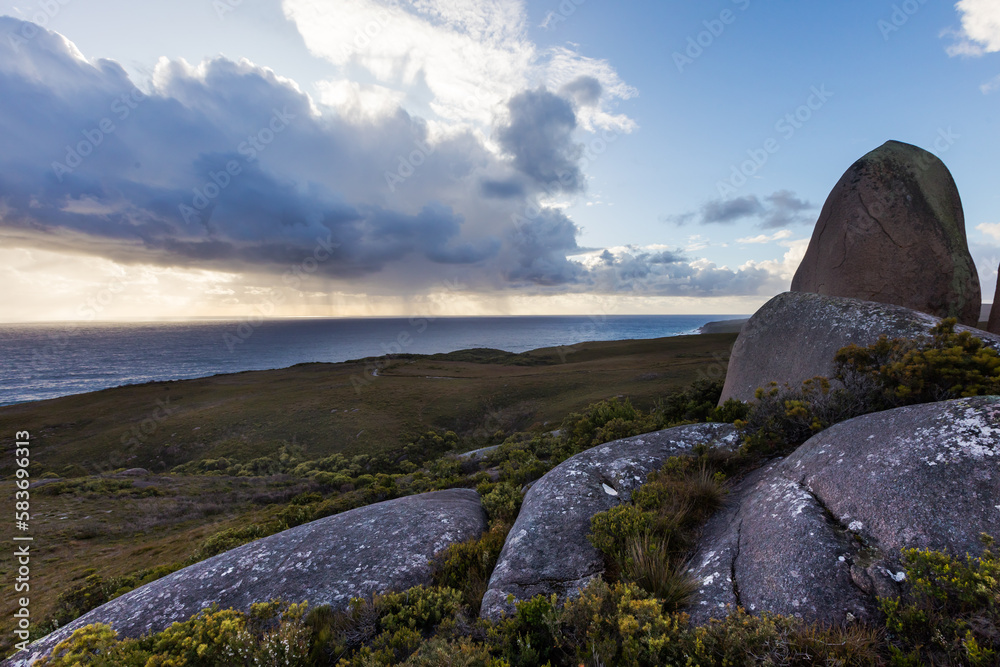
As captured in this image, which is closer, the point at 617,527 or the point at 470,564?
the point at 617,527

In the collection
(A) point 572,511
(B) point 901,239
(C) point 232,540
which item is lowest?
(C) point 232,540

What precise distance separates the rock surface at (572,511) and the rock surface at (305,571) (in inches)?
71.4

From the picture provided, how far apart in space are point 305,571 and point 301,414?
42.3 meters

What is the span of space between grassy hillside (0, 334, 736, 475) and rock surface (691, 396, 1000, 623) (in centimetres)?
2651

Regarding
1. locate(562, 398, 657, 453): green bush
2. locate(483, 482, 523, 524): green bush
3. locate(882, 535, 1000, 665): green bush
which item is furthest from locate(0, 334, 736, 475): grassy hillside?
locate(882, 535, 1000, 665): green bush

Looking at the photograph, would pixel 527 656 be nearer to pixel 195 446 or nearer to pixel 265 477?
pixel 265 477

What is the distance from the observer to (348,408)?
45062mm

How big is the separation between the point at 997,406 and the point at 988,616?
3.24m

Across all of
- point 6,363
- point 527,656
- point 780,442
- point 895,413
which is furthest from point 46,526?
point 6,363

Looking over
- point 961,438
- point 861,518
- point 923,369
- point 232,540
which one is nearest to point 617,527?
point 861,518

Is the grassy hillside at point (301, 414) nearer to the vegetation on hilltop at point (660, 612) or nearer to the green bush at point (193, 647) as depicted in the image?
the vegetation on hilltop at point (660, 612)

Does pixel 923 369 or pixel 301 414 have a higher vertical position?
pixel 923 369

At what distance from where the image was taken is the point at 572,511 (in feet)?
Result: 23.6

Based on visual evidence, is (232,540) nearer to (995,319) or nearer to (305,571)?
(305,571)
